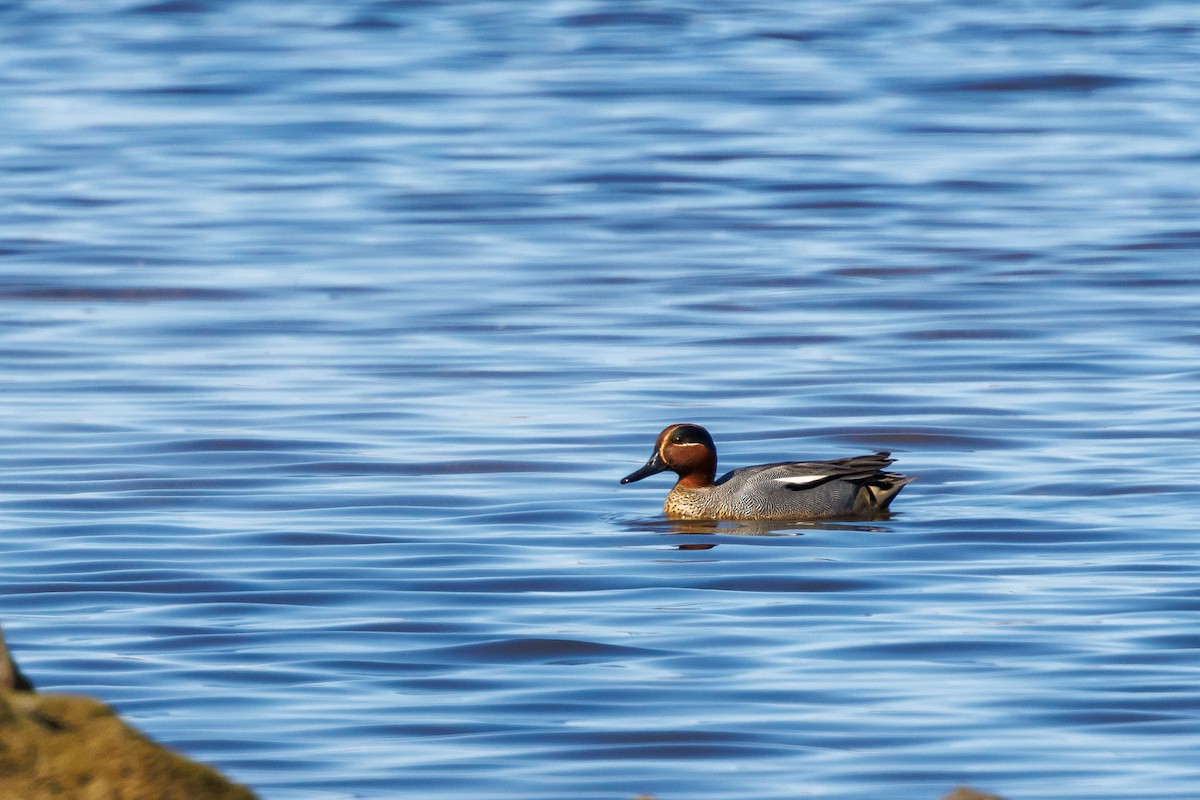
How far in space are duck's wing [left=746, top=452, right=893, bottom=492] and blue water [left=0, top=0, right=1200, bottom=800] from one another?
22cm

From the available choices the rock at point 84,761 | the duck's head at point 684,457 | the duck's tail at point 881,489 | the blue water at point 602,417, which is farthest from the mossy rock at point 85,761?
the duck's head at point 684,457

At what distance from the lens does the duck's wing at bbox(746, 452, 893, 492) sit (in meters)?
11.0

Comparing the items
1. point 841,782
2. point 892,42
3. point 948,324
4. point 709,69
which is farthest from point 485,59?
point 841,782

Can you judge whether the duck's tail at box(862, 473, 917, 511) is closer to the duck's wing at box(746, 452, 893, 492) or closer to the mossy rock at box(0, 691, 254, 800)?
the duck's wing at box(746, 452, 893, 492)

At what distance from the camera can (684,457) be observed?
11.5 metres

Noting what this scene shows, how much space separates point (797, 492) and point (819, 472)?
15cm

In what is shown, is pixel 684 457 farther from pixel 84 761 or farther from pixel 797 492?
pixel 84 761

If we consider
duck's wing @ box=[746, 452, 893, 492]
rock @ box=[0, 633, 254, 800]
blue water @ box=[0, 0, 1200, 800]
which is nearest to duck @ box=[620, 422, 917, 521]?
duck's wing @ box=[746, 452, 893, 492]

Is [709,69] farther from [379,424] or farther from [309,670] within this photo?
[309,670]

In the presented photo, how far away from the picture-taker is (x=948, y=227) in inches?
790

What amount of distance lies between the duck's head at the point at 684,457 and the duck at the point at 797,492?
0.03 metres

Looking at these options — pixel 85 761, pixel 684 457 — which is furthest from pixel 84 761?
pixel 684 457

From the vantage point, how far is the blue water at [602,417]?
286 inches

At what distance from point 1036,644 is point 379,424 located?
557 centimetres
